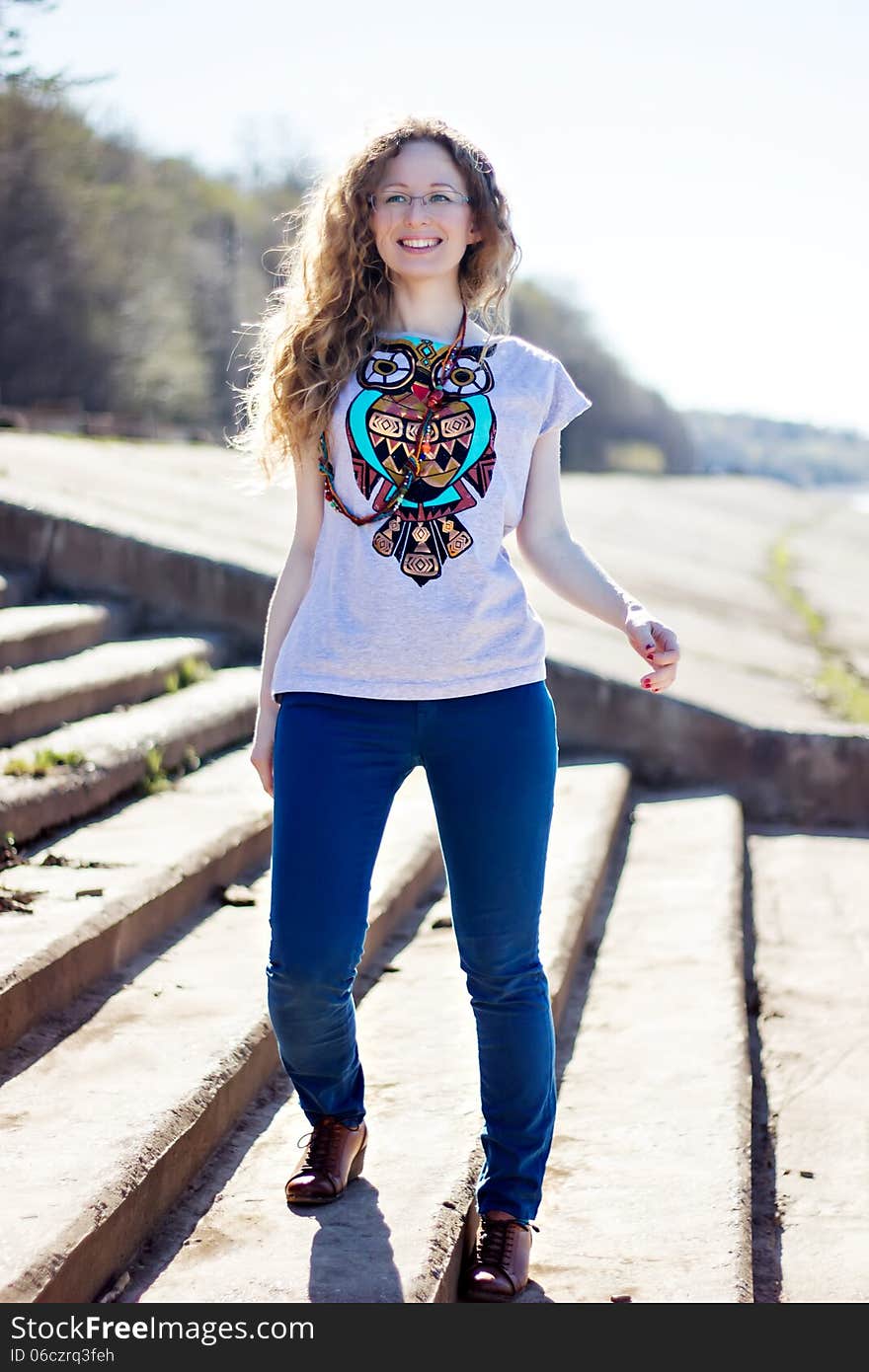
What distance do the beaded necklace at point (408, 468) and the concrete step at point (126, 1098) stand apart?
1.16 meters

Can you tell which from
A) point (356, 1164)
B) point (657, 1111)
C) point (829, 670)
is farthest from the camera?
point (829, 670)

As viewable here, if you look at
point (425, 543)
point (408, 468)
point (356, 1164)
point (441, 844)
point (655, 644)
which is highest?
point (408, 468)

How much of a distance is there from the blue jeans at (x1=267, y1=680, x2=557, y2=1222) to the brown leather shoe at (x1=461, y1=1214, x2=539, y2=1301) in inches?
8.1

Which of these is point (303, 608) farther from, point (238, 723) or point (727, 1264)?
point (238, 723)

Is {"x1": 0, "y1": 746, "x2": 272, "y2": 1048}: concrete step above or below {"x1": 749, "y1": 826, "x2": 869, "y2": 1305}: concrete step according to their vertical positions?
above

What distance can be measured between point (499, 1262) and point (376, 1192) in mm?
291

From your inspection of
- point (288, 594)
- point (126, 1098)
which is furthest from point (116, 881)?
point (288, 594)

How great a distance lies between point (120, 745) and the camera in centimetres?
461

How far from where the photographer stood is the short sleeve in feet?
8.36

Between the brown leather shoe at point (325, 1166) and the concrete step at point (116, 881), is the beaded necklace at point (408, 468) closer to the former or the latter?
the brown leather shoe at point (325, 1166)

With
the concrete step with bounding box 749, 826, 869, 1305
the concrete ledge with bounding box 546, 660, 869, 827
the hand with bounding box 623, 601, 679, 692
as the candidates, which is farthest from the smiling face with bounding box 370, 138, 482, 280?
the concrete ledge with bounding box 546, 660, 869, 827

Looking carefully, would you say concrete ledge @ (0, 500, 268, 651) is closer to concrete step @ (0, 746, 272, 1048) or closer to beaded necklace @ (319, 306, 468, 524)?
concrete step @ (0, 746, 272, 1048)

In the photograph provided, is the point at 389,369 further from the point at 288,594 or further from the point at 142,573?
the point at 142,573

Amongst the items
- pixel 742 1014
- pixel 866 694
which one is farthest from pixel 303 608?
pixel 866 694
